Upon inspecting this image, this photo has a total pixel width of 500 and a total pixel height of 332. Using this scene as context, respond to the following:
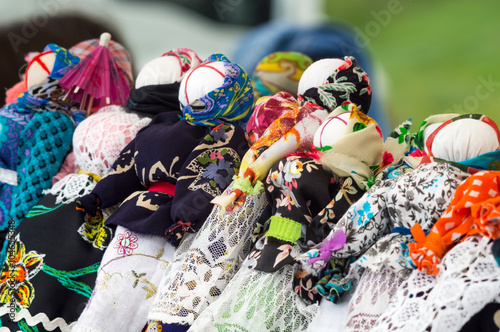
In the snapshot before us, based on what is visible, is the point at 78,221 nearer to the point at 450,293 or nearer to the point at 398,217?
the point at 398,217

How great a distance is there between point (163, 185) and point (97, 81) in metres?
0.63

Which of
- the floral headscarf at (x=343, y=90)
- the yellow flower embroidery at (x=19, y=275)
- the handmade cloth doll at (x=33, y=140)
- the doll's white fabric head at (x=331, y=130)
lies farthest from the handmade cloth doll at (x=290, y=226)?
the handmade cloth doll at (x=33, y=140)

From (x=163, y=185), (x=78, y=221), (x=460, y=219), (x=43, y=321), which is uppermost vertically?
(x=460, y=219)

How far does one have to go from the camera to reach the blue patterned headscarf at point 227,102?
65.7 inches

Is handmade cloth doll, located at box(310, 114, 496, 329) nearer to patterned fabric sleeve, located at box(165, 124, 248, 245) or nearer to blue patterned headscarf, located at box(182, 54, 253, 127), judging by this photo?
patterned fabric sleeve, located at box(165, 124, 248, 245)

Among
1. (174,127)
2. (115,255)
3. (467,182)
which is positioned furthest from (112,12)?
(467,182)

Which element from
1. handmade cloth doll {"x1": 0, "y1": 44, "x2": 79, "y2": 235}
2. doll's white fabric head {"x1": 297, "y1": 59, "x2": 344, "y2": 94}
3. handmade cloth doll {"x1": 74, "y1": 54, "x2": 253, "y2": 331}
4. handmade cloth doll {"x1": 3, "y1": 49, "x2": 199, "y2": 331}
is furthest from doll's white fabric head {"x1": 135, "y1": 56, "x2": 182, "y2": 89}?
doll's white fabric head {"x1": 297, "y1": 59, "x2": 344, "y2": 94}

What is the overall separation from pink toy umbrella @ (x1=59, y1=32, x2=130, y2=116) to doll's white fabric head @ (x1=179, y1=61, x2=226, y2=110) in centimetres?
48

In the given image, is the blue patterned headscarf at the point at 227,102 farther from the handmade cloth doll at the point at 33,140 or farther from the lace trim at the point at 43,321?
the lace trim at the point at 43,321

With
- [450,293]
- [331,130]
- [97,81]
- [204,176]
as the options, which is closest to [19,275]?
[204,176]

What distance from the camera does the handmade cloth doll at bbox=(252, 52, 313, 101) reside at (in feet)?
7.88

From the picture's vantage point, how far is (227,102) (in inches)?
66.1

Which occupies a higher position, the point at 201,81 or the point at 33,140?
the point at 201,81

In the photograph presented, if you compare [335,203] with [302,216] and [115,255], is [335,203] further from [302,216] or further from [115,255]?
[115,255]
